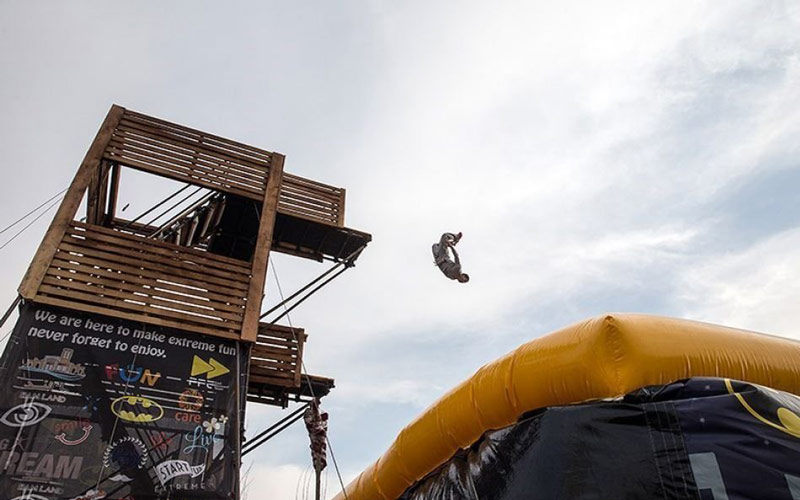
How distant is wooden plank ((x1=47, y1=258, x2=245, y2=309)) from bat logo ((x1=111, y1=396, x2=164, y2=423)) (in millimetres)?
1599

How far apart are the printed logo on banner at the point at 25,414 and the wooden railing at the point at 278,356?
270cm

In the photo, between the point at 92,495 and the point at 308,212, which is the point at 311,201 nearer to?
the point at 308,212

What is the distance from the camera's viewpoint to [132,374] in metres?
6.27

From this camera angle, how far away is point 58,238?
6797mm

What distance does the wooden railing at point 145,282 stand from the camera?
6590 mm

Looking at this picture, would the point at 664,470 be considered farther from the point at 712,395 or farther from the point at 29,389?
the point at 29,389

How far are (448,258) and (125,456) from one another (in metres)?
4.18

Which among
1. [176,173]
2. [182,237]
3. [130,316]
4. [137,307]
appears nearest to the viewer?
[130,316]

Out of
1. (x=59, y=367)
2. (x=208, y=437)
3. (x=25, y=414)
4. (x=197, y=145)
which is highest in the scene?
(x=197, y=145)

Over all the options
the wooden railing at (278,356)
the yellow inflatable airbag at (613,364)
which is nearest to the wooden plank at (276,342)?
the wooden railing at (278,356)

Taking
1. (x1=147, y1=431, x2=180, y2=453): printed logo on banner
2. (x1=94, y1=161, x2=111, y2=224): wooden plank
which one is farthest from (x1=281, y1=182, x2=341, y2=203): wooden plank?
(x1=147, y1=431, x2=180, y2=453): printed logo on banner

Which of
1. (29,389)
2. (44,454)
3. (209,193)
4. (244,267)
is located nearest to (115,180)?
(209,193)

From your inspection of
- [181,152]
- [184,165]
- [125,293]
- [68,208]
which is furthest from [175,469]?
[181,152]

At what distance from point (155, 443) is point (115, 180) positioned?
15.5ft
